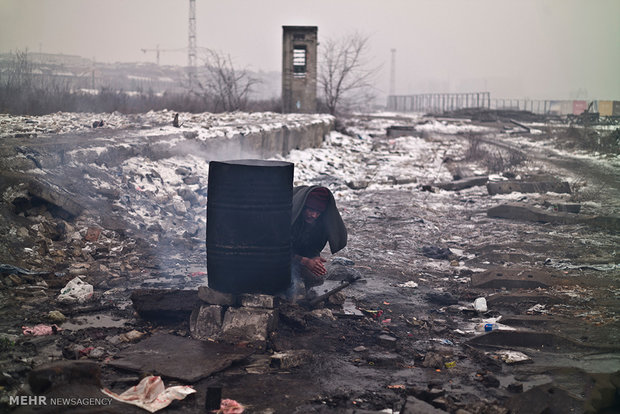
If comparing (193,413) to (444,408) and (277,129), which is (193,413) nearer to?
(444,408)

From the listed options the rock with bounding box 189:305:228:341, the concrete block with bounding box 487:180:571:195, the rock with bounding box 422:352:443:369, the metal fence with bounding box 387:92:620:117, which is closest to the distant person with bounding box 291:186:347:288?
the rock with bounding box 189:305:228:341

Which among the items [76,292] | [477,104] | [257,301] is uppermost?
[477,104]

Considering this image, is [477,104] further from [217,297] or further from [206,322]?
[206,322]

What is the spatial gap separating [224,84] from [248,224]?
57.3ft

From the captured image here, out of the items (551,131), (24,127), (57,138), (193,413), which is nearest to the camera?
(193,413)

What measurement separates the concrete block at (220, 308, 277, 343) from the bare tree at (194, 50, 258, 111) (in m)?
16.7

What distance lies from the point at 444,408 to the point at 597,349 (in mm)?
1502

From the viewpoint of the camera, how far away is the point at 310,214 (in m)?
4.52

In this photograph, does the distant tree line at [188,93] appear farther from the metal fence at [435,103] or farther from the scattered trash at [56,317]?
the metal fence at [435,103]

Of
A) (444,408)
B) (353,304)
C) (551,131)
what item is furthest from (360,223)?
(551,131)

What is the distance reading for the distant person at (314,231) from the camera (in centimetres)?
445

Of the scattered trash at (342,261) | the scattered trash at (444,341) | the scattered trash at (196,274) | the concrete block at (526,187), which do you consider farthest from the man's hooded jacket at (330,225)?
the concrete block at (526,187)

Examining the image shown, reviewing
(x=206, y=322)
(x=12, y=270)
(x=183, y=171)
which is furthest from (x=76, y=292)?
(x=183, y=171)

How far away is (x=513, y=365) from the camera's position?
352cm
